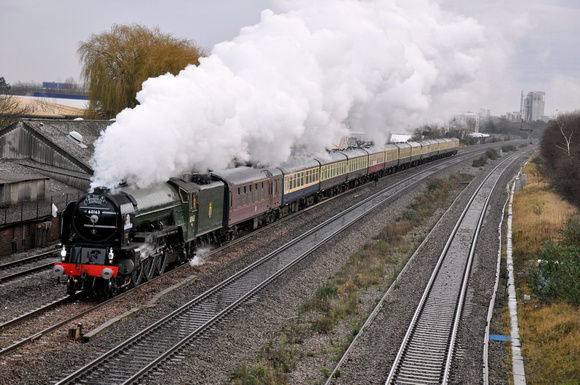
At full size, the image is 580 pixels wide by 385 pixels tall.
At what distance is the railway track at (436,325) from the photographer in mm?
11617

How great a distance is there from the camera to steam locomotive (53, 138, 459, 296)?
1486cm

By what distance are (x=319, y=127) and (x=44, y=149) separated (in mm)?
15120

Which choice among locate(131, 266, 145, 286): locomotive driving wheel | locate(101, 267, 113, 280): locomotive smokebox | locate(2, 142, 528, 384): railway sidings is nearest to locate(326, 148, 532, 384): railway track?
locate(2, 142, 528, 384): railway sidings

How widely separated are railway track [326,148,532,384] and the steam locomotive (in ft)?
21.0

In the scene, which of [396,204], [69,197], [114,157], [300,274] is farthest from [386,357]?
[396,204]

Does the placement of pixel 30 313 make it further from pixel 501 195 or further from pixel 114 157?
pixel 501 195

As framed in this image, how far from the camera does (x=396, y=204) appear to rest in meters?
36.3

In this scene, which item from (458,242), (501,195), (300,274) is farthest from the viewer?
(501,195)

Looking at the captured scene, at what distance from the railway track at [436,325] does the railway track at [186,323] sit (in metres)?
3.46

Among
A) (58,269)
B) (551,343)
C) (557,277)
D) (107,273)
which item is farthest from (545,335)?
(58,269)

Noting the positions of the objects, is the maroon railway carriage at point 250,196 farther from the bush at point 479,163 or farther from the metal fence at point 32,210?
the bush at point 479,163

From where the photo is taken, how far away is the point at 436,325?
14.5 metres

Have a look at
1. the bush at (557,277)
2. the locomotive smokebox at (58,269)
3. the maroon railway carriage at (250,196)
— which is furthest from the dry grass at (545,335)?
the locomotive smokebox at (58,269)

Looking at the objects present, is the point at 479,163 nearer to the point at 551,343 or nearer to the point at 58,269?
the point at 551,343
